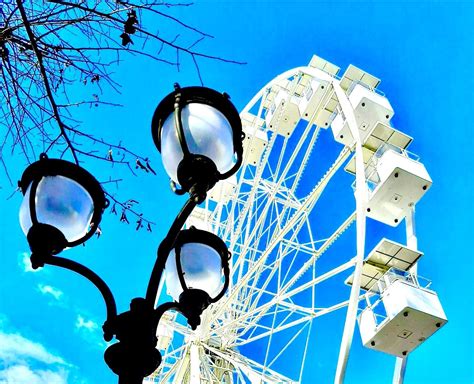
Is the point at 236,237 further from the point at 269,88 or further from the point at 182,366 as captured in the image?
the point at 269,88

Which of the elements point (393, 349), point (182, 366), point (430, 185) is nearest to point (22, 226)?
point (393, 349)

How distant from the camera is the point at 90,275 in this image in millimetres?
2156

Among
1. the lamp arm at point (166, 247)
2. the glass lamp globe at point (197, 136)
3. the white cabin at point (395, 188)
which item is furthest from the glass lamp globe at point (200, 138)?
the white cabin at point (395, 188)

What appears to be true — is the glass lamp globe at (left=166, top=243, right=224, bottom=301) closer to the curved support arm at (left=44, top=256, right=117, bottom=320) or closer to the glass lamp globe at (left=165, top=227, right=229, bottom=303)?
the glass lamp globe at (left=165, top=227, right=229, bottom=303)

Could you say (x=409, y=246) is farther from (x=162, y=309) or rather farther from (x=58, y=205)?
(x=58, y=205)

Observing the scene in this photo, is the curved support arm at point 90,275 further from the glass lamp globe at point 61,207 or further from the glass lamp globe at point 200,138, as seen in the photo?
the glass lamp globe at point 200,138

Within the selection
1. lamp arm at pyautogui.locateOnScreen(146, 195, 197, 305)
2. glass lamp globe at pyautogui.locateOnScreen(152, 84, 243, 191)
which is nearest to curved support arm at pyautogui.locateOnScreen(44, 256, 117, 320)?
lamp arm at pyautogui.locateOnScreen(146, 195, 197, 305)

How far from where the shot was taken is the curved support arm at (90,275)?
210 centimetres

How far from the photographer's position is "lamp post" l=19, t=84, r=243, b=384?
6.65 ft

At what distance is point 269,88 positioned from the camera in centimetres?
1386

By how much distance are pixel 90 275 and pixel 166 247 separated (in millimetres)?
326

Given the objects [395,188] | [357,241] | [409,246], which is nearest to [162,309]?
[357,241]

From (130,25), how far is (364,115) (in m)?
7.24

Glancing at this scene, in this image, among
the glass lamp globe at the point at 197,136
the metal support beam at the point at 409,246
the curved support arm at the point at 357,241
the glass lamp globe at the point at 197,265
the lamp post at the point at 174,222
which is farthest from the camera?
the metal support beam at the point at 409,246
